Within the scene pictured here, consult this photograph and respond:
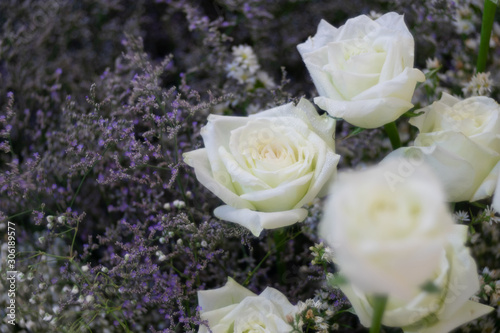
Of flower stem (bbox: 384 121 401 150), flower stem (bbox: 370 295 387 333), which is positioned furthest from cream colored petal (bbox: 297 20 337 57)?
flower stem (bbox: 370 295 387 333)

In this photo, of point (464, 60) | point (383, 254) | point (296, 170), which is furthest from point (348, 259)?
point (464, 60)

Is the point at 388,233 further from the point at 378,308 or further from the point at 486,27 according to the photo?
the point at 486,27

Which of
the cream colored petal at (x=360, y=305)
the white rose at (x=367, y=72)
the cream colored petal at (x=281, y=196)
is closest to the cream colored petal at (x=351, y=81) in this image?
the white rose at (x=367, y=72)

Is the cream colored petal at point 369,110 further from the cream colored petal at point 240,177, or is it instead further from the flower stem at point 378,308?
the flower stem at point 378,308

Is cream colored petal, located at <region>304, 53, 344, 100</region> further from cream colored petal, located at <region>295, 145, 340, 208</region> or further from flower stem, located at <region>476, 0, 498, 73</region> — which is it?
flower stem, located at <region>476, 0, 498, 73</region>

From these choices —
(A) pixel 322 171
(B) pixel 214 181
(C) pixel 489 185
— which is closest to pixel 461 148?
(C) pixel 489 185

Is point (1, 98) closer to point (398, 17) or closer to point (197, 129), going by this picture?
point (197, 129)
